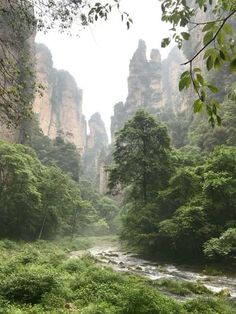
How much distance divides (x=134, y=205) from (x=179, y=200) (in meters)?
6.82

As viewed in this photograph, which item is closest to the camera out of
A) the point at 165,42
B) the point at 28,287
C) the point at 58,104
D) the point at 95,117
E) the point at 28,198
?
the point at 165,42

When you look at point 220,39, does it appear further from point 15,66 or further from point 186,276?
point 186,276

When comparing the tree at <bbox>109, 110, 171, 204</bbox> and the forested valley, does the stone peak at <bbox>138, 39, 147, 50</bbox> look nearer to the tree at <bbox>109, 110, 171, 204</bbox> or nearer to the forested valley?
the forested valley

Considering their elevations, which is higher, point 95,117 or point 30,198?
point 95,117

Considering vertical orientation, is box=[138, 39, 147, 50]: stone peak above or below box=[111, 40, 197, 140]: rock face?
above

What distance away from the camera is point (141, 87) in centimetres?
11125

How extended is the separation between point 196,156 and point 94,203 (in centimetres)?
3883

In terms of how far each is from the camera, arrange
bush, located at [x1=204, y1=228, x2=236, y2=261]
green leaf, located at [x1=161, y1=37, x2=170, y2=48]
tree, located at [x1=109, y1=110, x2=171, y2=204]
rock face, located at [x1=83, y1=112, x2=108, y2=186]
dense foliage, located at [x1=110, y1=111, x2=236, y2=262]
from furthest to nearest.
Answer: rock face, located at [x1=83, y1=112, x2=108, y2=186]
tree, located at [x1=109, y1=110, x2=171, y2=204]
dense foliage, located at [x1=110, y1=111, x2=236, y2=262]
bush, located at [x1=204, y1=228, x2=236, y2=261]
green leaf, located at [x1=161, y1=37, x2=170, y2=48]

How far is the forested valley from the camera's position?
338 inches

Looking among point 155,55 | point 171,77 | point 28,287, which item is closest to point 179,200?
point 28,287

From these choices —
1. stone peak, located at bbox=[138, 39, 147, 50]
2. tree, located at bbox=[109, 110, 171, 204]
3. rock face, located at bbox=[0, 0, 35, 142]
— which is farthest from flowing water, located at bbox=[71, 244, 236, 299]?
stone peak, located at bbox=[138, 39, 147, 50]

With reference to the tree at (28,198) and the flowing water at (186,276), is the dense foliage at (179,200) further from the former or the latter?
the tree at (28,198)

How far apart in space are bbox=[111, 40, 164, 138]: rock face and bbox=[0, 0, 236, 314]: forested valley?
3846cm

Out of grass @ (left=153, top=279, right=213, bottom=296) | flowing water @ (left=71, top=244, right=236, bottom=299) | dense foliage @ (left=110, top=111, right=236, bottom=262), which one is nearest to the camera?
grass @ (left=153, top=279, right=213, bottom=296)
